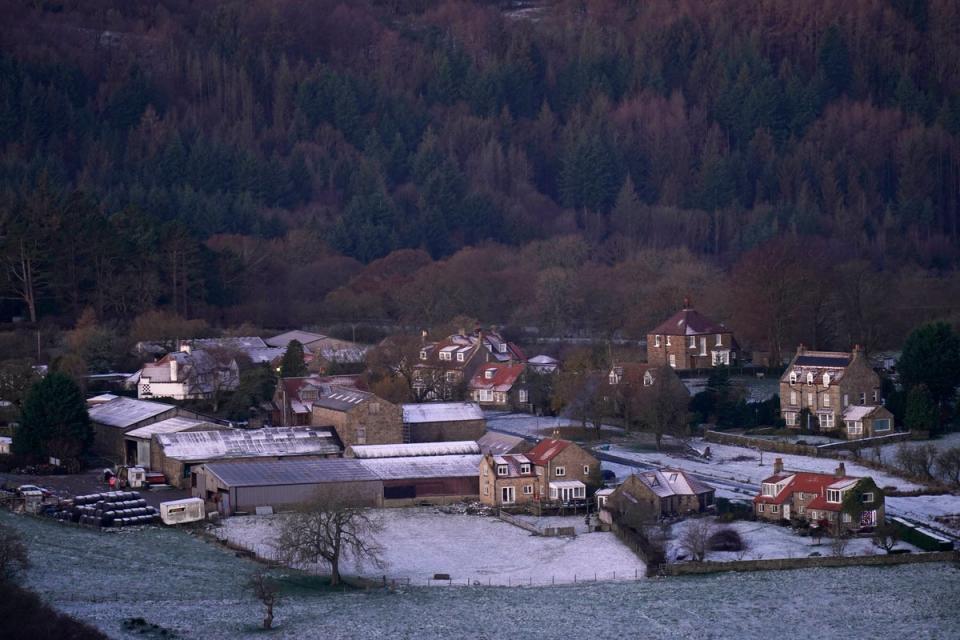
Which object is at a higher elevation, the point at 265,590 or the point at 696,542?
the point at 265,590

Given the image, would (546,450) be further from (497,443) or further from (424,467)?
(497,443)

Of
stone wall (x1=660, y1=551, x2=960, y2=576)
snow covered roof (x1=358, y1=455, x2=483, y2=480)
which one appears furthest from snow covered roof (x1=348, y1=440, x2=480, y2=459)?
stone wall (x1=660, y1=551, x2=960, y2=576)

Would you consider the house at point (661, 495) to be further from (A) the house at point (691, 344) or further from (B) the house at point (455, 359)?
(A) the house at point (691, 344)

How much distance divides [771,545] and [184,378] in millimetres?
26664

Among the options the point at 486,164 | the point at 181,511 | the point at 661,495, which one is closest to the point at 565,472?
the point at 661,495

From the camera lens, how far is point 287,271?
97.8 meters

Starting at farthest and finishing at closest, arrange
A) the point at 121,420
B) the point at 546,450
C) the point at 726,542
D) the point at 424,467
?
the point at 121,420, the point at 424,467, the point at 546,450, the point at 726,542

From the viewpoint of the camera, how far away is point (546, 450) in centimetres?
5025

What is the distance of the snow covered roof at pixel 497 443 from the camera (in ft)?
173

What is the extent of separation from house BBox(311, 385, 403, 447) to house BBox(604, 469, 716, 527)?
32.7ft

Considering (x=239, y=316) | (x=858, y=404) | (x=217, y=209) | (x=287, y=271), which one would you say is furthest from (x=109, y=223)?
(x=858, y=404)

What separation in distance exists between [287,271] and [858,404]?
1797 inches

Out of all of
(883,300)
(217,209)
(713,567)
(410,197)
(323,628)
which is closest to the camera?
(323,628)

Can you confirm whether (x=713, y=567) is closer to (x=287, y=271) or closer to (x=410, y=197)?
(x=287, y=271)
